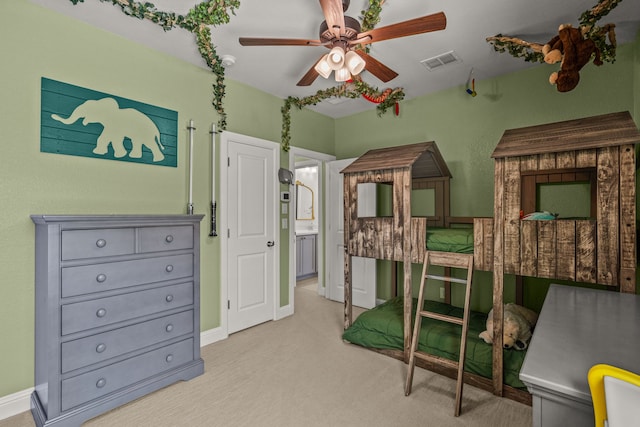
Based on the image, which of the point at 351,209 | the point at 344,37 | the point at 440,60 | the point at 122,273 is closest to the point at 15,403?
the point at 122,273

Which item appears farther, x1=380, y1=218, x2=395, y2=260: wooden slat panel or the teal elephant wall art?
x1=380, y1=218, x2=395, y2=260: wooden slat panel

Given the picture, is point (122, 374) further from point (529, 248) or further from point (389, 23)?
point (389, 23)

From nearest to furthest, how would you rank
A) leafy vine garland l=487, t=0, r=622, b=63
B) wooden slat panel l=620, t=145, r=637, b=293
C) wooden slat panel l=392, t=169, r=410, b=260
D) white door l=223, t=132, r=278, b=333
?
1. wooden slat panel l=620, t=145, r=637, b=293
2. leafy vine garland l=487, t=0, r=622, b=63
3. wooden slat panel l=392, t=169, r=410, b=260
4. white door l=223, t=132, r=278, b=333

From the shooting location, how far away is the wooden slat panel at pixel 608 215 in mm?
1918

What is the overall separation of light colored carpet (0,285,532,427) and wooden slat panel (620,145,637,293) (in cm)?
111

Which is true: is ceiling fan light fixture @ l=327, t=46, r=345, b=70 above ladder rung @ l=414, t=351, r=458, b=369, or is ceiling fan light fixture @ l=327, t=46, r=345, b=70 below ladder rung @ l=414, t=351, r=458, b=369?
above

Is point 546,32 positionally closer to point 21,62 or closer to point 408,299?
point 408,299

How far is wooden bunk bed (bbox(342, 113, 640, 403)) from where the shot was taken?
1916 millimetres

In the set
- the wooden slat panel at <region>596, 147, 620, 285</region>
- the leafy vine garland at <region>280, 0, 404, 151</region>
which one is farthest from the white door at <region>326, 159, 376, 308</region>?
the wooden slat panel at <region>596, 147, 620, 285</region>

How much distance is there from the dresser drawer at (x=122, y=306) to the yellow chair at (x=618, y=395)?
100 inches

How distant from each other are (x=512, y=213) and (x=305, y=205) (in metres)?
5.24

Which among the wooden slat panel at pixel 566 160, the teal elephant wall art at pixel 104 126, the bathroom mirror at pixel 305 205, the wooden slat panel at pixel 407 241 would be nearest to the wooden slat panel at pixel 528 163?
the wooden slat panel at pixel 566 160

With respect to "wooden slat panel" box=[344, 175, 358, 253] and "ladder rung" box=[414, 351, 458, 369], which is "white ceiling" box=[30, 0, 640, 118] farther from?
"ladder rung" box=[414, 351, 458, 369]

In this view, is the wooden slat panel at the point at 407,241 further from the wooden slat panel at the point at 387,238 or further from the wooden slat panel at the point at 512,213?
the wooden slat panel at the point at 512,213
